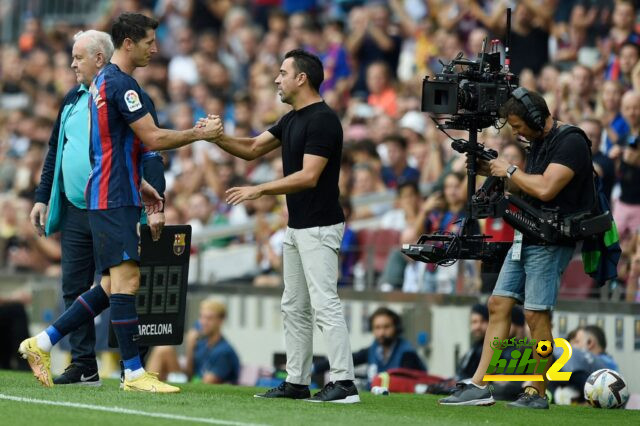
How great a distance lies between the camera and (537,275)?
945cm

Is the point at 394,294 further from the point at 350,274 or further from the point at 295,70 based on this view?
the point at 295,70

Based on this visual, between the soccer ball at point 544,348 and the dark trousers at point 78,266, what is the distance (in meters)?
3.03

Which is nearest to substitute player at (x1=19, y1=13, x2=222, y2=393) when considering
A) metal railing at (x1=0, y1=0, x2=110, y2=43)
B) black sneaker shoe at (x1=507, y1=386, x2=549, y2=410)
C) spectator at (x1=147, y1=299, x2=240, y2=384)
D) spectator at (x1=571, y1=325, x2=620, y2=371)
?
black sneaker shoe at (x1=507, y1=386, x2=549, y2=410)

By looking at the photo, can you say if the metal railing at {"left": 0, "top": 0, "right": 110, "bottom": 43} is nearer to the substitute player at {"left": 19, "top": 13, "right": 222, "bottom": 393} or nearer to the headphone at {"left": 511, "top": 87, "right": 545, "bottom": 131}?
the substitute player at {"left": 19, "top": 13, "right": 222, "bottom": 393}

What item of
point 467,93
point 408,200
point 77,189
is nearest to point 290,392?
point 77,189

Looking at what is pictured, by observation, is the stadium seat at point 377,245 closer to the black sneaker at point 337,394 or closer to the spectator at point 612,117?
the spectator at point 612,117

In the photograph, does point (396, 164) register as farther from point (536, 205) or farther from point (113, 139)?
point (113, 139)

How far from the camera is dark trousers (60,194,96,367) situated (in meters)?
9.92

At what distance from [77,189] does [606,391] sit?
402 cm

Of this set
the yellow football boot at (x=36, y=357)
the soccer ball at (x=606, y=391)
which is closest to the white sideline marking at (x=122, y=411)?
the yellow football boot at (x=36, y=357)

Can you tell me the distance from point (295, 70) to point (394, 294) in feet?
16.7

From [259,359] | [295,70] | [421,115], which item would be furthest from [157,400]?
[421,115]

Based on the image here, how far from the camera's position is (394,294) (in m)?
14.2

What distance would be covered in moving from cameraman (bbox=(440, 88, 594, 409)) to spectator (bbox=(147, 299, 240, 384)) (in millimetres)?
5409
